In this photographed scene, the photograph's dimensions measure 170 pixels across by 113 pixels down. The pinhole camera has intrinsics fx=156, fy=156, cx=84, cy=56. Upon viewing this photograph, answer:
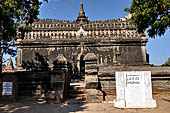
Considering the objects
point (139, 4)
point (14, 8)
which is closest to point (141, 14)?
point (139, 4)

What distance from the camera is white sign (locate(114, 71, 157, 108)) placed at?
5.76 m

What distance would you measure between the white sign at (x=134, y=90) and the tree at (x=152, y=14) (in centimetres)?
711

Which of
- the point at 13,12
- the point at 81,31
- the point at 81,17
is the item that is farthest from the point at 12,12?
the point at 81,17

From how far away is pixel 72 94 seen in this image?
8.20 m

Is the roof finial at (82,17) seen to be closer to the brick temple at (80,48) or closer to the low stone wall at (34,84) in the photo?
the brick temple at (80,48)

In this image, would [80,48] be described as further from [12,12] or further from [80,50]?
[12,12]

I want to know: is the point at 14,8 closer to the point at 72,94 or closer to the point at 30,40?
the point at 72,94

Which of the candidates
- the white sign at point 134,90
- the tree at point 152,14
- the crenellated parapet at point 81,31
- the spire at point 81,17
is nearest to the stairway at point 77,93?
the white sign at point 134,90

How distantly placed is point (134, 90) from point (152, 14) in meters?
8.45

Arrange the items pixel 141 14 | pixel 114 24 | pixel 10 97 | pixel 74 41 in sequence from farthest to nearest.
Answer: pixel 114 24, pixel 74 41, pixel 141 14, pixel 10 97

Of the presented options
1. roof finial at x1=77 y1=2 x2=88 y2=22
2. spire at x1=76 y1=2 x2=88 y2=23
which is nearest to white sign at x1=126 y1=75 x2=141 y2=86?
spire at x1=76 y1=2 x2=88 y2=23

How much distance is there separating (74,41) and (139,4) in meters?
9.02

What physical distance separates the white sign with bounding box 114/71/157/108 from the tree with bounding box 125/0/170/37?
7.11 metres

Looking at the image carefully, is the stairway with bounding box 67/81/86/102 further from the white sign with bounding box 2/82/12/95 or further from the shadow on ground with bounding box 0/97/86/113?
the white sign with bounding box 2/82/12/95
